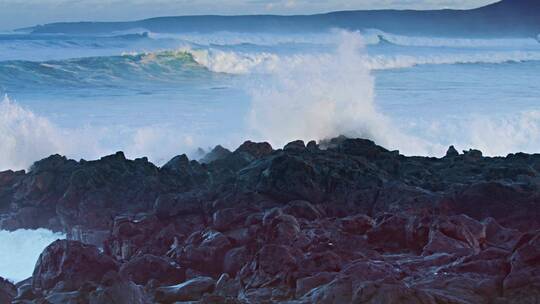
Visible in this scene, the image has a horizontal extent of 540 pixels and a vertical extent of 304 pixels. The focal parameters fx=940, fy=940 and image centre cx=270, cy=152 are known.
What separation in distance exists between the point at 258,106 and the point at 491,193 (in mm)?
12334

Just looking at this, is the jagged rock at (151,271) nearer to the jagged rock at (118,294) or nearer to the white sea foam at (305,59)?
the jagged rock at (118,294)

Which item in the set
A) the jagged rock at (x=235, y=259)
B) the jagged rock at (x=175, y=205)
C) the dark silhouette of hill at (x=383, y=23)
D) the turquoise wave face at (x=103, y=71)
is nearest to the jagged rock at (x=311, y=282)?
the jagged rock at (x=235, y=259)

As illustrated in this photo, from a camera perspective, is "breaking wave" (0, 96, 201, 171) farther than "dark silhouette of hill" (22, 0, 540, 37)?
No

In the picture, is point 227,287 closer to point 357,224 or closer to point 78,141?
point 357,224

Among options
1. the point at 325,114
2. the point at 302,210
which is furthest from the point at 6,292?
the point at 325,114

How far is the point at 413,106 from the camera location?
24.5 meters

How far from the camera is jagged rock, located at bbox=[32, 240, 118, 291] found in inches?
249

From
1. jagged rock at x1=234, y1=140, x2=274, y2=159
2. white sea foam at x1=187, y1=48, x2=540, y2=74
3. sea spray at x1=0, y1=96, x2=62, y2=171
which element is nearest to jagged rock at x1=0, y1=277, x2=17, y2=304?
jagged rock at x1=234, y1=140, x2=274, y2=159

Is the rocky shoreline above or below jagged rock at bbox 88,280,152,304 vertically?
above

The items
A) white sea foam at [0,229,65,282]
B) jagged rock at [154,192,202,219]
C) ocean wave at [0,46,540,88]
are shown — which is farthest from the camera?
ocean wave at [0,46,540,88]

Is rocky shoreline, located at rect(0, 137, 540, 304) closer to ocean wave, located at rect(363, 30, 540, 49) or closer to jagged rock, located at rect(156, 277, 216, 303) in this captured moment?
jagged rock, located at rect(156, 277, 216, 303)

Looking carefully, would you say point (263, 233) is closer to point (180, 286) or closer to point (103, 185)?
point (180, 286)

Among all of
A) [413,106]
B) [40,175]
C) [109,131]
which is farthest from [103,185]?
[413,106]

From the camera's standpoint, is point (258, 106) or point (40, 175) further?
point (258, 106)
